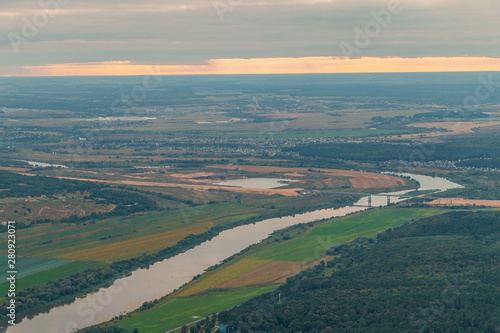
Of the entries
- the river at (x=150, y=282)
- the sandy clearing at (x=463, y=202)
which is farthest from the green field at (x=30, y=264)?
the sandy clearing at (x=463, y=202)

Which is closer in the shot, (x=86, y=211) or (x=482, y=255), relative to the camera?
(x=482, y=255)

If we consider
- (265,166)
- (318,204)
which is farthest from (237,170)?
(318,204)

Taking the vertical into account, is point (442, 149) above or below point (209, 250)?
above

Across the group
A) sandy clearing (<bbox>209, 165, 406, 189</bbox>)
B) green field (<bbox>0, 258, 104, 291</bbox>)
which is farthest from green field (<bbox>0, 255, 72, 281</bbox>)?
sandy clearing (<bbox>209, 165, 406, 189</bbox>)

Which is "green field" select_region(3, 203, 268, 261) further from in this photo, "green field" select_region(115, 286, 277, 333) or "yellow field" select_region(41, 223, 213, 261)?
"green field" select_region(115, 286, 277, 333)

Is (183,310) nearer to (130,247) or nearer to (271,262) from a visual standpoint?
(271,262)

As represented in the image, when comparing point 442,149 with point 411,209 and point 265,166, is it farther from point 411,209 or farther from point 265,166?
point 411,209

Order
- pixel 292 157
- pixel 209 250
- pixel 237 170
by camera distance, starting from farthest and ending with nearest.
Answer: pixel 292 157
pixel 237 170
pixel 209 250
